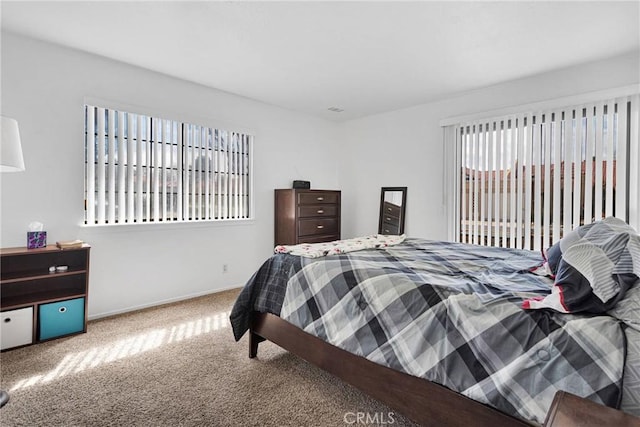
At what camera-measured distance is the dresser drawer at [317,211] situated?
4448mm

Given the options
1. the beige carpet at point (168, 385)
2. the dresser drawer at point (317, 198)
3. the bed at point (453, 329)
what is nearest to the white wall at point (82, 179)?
the dresser drawer at point (317, 198)

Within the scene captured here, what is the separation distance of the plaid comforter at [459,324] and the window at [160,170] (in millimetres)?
1904

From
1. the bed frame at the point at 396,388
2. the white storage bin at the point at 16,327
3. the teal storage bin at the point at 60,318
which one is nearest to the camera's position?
the bed frame at the point at 396,388

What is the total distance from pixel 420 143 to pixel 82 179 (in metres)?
3.91

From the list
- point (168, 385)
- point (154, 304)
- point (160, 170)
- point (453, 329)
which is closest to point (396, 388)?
point (453, 329)

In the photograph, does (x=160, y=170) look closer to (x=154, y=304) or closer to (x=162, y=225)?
(x=162, y=225)

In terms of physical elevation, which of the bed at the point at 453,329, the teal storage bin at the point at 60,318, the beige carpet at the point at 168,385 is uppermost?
the bed at the point at 453,329

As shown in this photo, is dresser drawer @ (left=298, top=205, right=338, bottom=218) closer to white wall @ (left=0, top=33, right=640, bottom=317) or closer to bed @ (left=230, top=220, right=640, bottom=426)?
white wall @ (left=0, top=33, right=640, bottom=317)

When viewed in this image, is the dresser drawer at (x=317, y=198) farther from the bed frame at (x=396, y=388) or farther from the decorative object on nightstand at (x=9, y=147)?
the decorative object on nightstand at (x=9, y=147)

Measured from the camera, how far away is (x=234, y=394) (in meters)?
1.89

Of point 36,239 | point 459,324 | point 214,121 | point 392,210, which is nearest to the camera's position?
point 459,324

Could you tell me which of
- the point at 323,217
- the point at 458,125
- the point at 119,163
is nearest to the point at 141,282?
the point at 119,163

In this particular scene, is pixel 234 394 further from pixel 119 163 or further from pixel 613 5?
pixel 613 5

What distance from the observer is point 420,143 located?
14.7 feet
